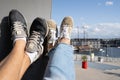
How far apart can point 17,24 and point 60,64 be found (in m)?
0.67

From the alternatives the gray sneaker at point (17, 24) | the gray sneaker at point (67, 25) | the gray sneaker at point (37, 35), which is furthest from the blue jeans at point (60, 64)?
the gray sneaker at point (67, 25)

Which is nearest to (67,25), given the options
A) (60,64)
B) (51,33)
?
(51,33)

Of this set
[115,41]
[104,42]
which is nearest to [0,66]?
[104,42]

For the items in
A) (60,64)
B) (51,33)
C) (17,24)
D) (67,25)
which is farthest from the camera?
(67,25)

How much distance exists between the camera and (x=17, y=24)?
2383mm

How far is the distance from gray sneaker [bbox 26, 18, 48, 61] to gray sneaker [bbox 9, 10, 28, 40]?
0.07m

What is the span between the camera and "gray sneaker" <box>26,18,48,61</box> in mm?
2250

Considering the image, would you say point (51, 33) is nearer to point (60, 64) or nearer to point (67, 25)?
point (67, 25)

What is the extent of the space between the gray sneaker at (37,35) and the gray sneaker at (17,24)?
66mm

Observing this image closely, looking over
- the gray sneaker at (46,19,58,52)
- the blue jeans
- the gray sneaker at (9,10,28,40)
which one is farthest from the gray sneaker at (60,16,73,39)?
the blue jeans

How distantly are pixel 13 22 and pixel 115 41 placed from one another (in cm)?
11528

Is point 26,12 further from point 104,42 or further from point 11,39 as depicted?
point 104,42

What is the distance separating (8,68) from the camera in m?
1.82

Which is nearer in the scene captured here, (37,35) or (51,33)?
(37,35)
